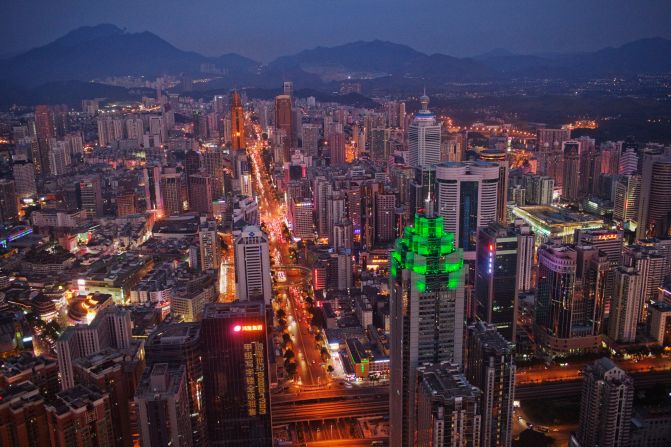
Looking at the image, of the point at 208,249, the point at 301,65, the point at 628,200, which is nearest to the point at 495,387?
the point at 208,249

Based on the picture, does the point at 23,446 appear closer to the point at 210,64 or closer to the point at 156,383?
the point at 156,383

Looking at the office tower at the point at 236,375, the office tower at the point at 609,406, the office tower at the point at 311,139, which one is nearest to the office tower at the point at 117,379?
the office tower at the point at 236,375

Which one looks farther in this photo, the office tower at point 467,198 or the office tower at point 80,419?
the office tower at point 467,198

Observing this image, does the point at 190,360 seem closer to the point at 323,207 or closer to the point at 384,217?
the point at 384,217

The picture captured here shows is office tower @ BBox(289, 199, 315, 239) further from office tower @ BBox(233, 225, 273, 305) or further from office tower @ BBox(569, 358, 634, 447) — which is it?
office tower @ BBox(569, 358, 634, 447)

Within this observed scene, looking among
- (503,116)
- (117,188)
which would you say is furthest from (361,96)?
(117,188)

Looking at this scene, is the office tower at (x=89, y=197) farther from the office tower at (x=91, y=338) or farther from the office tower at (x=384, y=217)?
the office tower at (x=91, y=338)

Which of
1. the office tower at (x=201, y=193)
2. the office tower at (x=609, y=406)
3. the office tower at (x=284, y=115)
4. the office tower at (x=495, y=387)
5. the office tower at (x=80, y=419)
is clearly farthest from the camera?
the office tower at (x=284, y=115)
